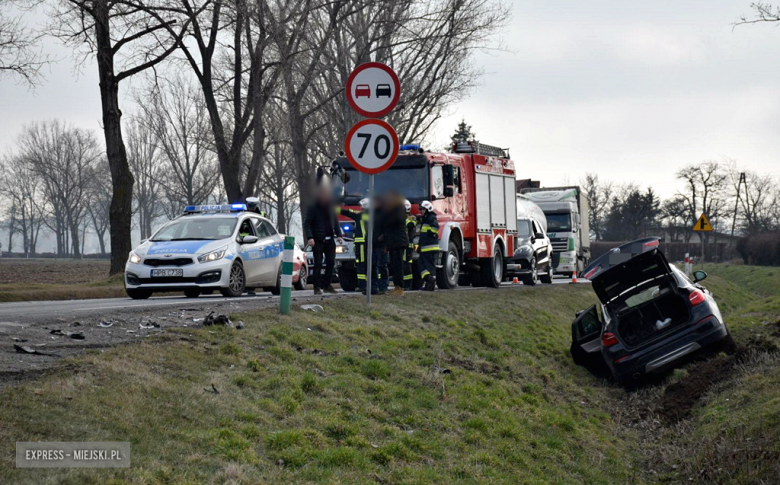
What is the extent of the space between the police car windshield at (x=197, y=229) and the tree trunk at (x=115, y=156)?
Answer: 7828 mm

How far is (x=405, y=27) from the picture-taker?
31.9m

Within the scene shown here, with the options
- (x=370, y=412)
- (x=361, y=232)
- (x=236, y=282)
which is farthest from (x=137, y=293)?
(x=370, y=412)

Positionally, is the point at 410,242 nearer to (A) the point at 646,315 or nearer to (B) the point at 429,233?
(B) the point at 429,233

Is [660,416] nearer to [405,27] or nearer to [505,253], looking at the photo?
[505,253]

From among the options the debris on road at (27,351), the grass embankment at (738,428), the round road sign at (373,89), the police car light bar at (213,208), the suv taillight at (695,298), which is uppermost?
the round road sign at (373,89)

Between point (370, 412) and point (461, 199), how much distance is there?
40.6 ft

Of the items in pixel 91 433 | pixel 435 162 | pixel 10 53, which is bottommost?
pixel 91 433

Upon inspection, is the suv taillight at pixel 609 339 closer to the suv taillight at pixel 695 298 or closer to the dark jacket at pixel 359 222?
the suv taillight at pixel 695 298

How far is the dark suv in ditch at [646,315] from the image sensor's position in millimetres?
12305

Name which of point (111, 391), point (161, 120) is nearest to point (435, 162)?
point (111, 391)

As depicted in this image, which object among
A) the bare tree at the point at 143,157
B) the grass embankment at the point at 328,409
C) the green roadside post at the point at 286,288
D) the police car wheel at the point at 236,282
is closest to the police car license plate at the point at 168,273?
the police car wheel at the point at 236,282

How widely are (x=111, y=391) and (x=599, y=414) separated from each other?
716 cm

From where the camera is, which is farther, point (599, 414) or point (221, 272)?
point (221, 272)

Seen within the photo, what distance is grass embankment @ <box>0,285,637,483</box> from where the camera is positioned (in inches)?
217
